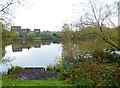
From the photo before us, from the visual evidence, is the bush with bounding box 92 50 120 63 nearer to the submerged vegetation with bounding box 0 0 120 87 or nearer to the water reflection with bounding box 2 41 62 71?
the submerged vegetation with bounding box 0 0 120 87

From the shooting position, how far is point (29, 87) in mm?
10555

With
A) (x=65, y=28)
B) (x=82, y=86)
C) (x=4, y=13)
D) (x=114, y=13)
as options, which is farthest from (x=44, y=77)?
(x=65, y=28)

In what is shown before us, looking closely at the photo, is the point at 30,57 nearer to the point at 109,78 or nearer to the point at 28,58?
the point at 28,58

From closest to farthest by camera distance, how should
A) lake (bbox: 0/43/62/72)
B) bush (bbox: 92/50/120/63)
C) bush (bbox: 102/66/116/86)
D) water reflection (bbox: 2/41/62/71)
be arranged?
bush (bbox: 102/66/116/86), lake (bbox: 0/43/62/72), bush (bbox: 92/50/120/63), water reflection (bbox: 2/41/62/71)

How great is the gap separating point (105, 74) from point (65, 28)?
14.3 metres

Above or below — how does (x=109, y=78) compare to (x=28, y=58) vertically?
above

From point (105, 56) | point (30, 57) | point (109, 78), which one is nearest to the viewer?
point (109, 78)

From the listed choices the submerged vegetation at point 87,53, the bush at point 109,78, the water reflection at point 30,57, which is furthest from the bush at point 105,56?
the bush at point 109,78

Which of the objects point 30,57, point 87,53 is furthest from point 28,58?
point 87,53

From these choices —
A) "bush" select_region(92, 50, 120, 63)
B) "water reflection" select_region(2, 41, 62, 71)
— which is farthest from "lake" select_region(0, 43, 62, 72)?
"bush" select_region(92, 50, 120, 63)

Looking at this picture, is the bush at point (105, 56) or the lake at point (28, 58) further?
the bush at point (105, 56)

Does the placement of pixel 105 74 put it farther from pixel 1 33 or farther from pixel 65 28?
pixel 65 28

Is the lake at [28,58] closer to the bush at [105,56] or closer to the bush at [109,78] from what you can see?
the bush at [105,56]

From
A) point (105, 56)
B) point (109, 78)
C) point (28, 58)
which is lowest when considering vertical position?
point (28, 58)
